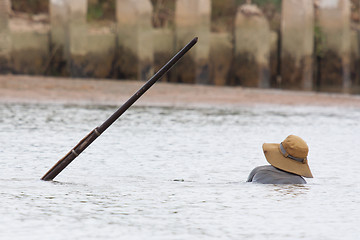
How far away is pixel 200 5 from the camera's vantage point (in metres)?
23.1

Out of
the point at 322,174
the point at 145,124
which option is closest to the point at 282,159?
the point at 322,174

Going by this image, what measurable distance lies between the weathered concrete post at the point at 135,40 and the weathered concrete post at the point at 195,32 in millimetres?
820

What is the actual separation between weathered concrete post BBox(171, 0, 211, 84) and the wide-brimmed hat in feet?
47.9

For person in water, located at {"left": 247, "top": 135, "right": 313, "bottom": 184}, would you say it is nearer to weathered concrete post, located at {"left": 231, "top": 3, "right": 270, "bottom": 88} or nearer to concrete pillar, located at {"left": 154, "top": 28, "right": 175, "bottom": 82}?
concrete pillar, located at {"left": 154, "top": 28, "right": 175, "bottom": 82}

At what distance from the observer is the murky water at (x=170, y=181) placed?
7105mm

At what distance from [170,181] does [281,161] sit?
161 centimetres

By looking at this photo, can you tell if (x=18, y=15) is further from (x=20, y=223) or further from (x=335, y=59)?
(x=20, y=223)

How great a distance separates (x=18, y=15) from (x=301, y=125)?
10.6 meters

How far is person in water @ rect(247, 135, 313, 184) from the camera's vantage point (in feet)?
27.0

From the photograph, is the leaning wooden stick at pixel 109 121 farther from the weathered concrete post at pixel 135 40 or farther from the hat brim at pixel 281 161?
the weathered concrete post at pixel 135 40

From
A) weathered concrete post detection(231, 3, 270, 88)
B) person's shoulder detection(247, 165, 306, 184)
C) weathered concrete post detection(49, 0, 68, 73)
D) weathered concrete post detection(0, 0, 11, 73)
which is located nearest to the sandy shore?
weathered concrete post detection(0, 0, 11, 73)

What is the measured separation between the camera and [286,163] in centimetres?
842

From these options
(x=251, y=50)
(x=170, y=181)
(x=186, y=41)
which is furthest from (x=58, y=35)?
(x=170, y=181)

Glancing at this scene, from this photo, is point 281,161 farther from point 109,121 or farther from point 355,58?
point 355,58
